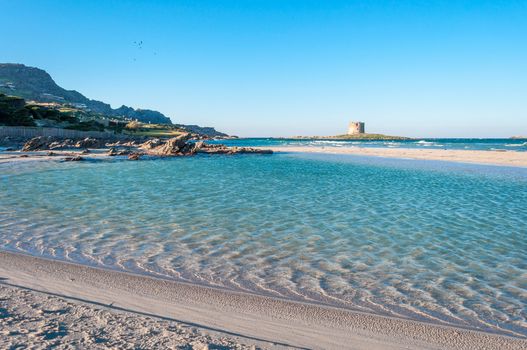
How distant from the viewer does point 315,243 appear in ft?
31.6

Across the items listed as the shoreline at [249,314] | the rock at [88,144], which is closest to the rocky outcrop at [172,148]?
the rock at [88,144]

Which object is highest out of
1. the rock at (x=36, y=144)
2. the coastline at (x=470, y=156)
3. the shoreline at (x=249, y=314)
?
the rock at (x=36, y=144)

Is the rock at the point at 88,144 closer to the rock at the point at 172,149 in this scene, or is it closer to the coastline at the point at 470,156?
the rock at the point at 172,149

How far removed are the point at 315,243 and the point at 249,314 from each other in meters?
4.34

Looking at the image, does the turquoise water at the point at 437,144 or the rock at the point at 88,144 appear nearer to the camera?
the rock at the point at 88,144

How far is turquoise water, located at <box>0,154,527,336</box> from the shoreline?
39 centimetres

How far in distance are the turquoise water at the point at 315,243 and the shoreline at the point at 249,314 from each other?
0.39 m

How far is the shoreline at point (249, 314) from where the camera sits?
4.89 m

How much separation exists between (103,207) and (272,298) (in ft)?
33.9

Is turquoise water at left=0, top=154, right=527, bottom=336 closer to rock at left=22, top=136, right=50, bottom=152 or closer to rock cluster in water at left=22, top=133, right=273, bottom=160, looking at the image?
rock cluster in water at left=22, top=133, right=273, bottom=160

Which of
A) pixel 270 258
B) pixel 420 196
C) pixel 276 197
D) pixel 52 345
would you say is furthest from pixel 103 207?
pixel 420 196

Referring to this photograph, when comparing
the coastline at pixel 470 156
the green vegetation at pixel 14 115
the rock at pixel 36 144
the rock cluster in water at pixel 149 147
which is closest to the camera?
the coastline at pixel 470 156

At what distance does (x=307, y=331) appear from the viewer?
5.09 m

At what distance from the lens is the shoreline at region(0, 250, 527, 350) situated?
489cm
